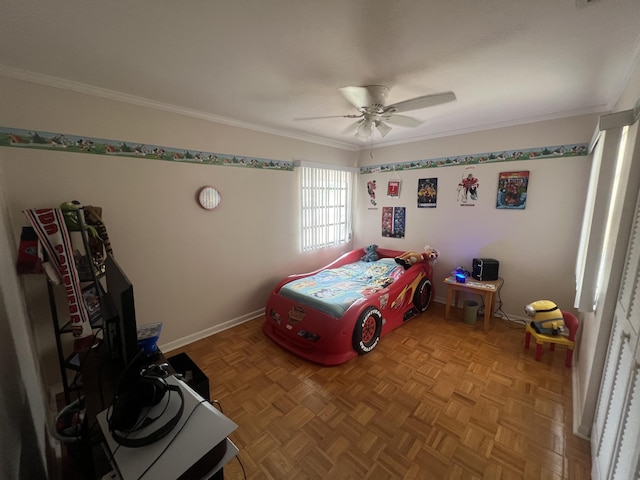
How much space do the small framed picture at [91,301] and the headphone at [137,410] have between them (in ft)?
4.15

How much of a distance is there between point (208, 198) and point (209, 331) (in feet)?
4.89

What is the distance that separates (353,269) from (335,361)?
1.48m

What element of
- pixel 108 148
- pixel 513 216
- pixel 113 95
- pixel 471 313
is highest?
pixel 113 95

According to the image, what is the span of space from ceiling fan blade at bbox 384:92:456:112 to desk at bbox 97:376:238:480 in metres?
2.07

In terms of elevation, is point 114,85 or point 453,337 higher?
point 114,85

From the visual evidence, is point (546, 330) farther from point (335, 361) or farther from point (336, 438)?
point (336, 438)

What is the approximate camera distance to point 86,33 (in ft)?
4.47

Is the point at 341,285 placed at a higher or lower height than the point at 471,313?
higher

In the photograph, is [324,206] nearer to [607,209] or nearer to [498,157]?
[498,157]

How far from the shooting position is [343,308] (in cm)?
240

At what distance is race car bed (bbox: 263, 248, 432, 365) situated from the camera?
93.0 inches

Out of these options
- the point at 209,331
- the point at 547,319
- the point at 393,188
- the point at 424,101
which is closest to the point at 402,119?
the point at 424,101

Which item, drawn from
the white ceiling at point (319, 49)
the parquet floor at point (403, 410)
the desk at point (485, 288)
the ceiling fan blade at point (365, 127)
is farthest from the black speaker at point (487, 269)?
the ceiling fan blade at point (365, 127)

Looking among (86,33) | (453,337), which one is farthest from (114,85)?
(453,337)
